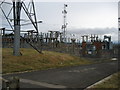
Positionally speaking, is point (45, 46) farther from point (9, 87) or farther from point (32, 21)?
point (9, 87)

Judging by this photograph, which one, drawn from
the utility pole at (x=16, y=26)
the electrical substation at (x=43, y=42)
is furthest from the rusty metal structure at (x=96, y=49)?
the utility pole at (x=16, y=26)

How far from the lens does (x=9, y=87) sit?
6.73m

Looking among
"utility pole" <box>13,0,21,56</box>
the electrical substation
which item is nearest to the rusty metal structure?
the electrical substation

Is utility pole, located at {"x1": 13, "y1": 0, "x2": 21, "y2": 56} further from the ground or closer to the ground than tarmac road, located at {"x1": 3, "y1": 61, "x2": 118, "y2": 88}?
further from the ground

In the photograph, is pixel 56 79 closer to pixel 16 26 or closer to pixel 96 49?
pixel 16 26

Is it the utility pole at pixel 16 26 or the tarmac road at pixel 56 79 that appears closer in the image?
the tarmac road at pixel 56 79

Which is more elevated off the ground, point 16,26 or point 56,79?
point 16,26

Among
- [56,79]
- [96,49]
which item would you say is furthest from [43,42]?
[56,79]

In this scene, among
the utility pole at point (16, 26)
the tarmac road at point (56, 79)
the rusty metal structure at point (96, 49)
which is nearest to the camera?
the tarmac road at point (56, 79)

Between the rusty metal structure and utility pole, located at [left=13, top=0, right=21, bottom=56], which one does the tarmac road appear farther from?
the rusty metal structure

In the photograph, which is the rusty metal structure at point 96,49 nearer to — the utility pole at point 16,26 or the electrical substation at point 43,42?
the electrical substation at point 43,42

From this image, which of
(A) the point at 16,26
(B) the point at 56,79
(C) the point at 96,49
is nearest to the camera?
(B) the point at 56,79

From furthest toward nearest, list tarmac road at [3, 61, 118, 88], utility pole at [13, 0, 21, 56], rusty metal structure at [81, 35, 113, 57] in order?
rusty metal structure at [81, 35, 113, 57] < utility pole at [13, 0, 21, 56] < tarmac road at [3, 61, 118, 88]

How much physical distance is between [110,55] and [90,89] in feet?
124
